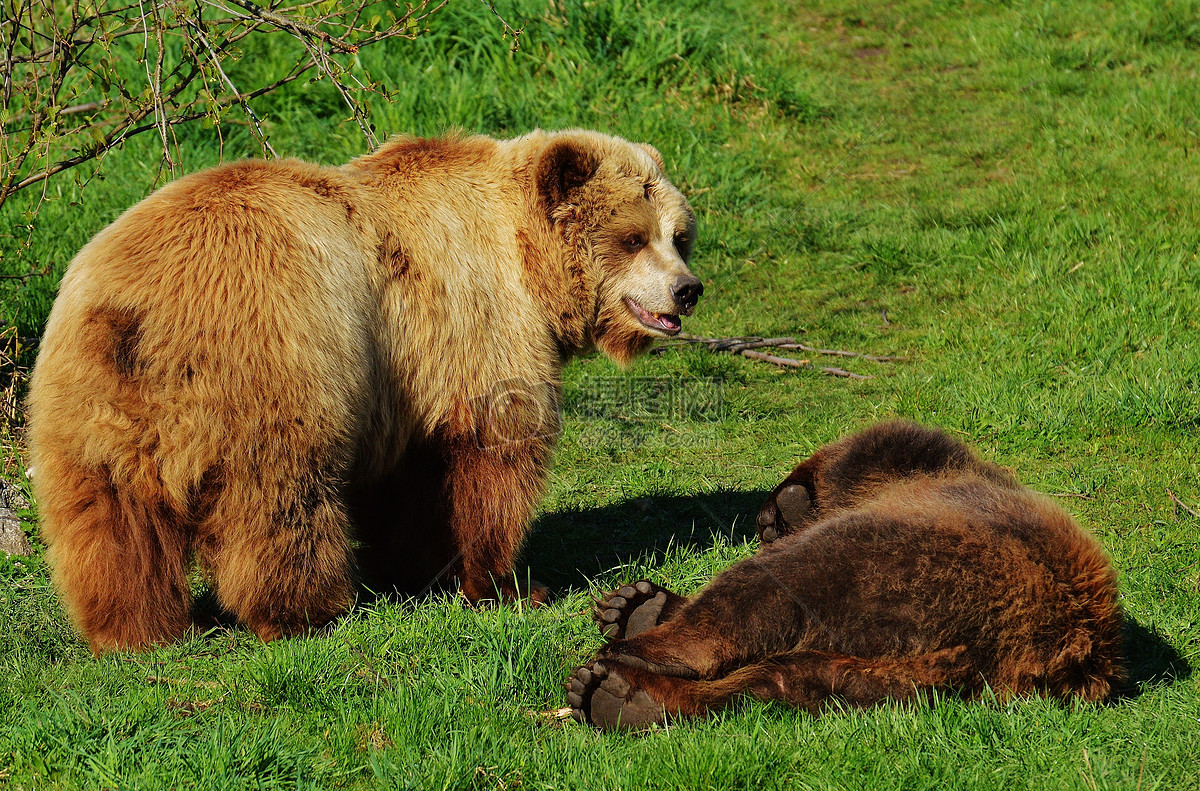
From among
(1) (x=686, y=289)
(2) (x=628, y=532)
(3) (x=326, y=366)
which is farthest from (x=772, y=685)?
(2) (x=628, y=532)

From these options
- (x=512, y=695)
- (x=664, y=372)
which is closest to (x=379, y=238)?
(x=512, y=695)

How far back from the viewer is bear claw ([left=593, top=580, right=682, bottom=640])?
4.03 metres

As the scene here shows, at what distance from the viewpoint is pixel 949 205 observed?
31.9 feet

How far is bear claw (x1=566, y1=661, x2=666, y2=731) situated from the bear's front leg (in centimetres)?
121

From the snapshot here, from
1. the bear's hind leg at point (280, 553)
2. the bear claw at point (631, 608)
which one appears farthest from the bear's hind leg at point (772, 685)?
the bear's hind leg at point (280, 553)

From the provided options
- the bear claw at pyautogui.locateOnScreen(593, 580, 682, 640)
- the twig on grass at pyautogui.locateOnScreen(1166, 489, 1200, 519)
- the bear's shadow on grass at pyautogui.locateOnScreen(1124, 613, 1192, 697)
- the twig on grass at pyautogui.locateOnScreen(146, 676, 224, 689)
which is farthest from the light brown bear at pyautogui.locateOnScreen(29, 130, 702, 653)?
the twig on grass at pyautogui.locateOnScreen(1166, 489, 1200, 519)

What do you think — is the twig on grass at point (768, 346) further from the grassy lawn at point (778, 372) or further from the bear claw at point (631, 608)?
the bear claw at point (631, 608)

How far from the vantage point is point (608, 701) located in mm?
3400

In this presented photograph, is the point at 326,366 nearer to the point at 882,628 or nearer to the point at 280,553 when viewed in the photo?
the point at 280,553

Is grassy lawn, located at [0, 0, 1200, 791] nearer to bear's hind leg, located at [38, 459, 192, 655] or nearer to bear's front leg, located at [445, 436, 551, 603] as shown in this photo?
bear's hind leg, located at [38, 459, 192, 655]

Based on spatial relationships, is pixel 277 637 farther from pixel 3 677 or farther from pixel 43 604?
pixel 43 604

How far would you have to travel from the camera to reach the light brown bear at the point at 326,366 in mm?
3732

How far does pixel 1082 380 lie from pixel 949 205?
3240 millimetres

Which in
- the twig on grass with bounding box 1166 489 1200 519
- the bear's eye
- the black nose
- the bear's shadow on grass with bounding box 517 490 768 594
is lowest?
the bear's shadow on grass with bounding box 517 490 768 594
